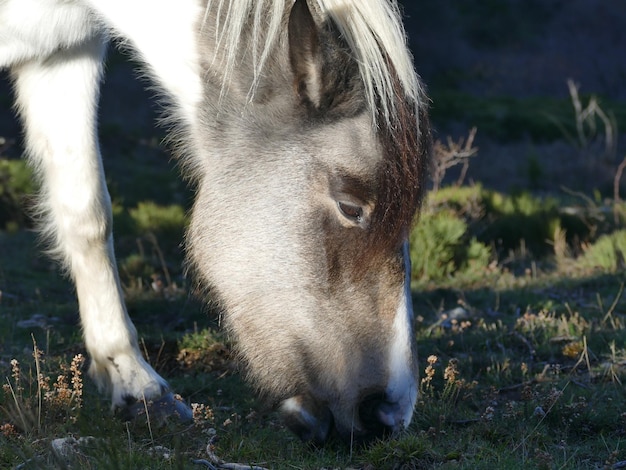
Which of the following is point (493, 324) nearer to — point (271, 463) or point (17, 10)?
point (271, 463)

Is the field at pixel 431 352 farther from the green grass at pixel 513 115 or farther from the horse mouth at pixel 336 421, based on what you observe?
the green grass at pixel 513 115

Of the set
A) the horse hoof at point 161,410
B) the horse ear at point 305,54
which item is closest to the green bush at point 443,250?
the horse hoof at point 161,410

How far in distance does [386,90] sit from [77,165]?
A: 1961 millimetres

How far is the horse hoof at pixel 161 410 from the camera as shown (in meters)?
3.97

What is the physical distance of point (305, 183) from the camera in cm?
352

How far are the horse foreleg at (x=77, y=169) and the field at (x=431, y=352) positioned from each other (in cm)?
35

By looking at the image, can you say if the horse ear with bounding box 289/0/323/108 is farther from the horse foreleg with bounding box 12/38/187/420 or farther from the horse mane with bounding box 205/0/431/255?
the horse foreleg with bounding box 12/38/187/420

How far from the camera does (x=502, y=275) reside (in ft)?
24.2

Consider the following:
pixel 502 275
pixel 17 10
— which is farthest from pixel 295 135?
pixel 502 275

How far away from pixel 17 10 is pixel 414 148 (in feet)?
6.66

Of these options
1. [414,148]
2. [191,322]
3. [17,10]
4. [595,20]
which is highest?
[17,10]

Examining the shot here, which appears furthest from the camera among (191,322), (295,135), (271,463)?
(191,322)

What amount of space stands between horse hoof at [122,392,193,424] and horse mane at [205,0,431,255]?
1.29m

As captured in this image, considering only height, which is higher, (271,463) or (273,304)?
(273,304)
